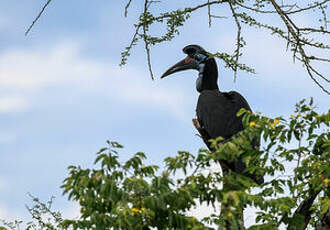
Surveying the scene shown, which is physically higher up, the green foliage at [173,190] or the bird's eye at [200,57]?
the bird's eye at [200,57]

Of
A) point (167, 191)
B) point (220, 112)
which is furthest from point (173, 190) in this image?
point (220, 112)

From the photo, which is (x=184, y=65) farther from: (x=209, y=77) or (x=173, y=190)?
(x=173, y=190)

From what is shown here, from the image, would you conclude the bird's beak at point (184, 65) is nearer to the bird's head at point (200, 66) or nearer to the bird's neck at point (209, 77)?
the bird's head at point (200, 66)

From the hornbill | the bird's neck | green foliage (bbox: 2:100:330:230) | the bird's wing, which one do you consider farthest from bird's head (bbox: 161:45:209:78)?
green foliage (bbox: 2:100:330:230)

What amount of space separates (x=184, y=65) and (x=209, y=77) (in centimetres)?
59

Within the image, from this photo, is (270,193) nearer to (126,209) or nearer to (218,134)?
(126,209)

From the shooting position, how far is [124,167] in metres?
3.79

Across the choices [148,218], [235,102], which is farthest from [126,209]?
[235,102]

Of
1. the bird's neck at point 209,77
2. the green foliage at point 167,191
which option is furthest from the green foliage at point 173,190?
the bird's neck at point 209,77

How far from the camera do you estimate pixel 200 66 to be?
23.8 feet

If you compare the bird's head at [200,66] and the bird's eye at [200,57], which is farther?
the bird's eye at [200,57]

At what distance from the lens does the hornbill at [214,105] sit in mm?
6379

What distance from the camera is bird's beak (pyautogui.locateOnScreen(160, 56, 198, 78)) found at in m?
7.43

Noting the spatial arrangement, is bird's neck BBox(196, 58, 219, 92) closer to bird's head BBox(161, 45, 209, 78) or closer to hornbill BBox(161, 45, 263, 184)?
hornbill BBox(161, 45, 263, 184)
